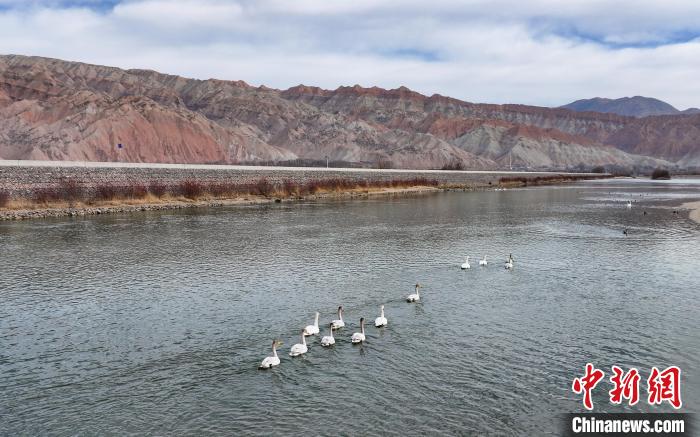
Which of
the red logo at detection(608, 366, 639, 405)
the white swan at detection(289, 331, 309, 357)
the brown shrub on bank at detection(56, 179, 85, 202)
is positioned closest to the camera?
the red logo at detection(608, 366, 639, 405)

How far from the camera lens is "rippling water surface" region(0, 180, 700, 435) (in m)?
14.5

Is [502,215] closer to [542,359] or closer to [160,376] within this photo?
[542,359]

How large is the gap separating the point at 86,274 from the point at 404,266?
17305mm

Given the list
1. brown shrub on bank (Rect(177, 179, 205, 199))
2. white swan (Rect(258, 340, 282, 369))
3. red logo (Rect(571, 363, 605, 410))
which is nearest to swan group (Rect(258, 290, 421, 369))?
white swan (Rect(258, 340, 282, 369))

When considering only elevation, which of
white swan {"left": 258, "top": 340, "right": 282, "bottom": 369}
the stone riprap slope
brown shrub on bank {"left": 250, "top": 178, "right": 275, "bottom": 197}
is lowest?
white swan {"left": 258, "top": 340, "right": 282, "bottom": 369}

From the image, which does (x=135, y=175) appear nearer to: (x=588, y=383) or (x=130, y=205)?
(x=130, y=205)

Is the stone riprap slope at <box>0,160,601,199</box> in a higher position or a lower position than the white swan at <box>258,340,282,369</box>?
higher

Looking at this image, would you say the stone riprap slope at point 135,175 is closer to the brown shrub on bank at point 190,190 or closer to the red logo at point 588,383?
the brown shrub on bank at point 190,190

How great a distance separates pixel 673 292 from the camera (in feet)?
85.4

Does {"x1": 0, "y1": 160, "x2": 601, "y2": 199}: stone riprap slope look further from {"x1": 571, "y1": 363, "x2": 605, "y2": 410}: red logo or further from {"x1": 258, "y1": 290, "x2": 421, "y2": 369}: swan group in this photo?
{"x1": 571, "y1": 363, "x2": 605, "y2": 410}: red logo

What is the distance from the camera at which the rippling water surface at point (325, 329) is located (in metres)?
14.5

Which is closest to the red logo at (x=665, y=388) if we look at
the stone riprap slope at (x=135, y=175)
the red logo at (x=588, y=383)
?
the red logo at (x=588, y=383)

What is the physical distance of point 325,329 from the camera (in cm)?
2069

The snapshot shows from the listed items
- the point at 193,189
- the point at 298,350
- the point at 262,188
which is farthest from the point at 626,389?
the point at 262,188
